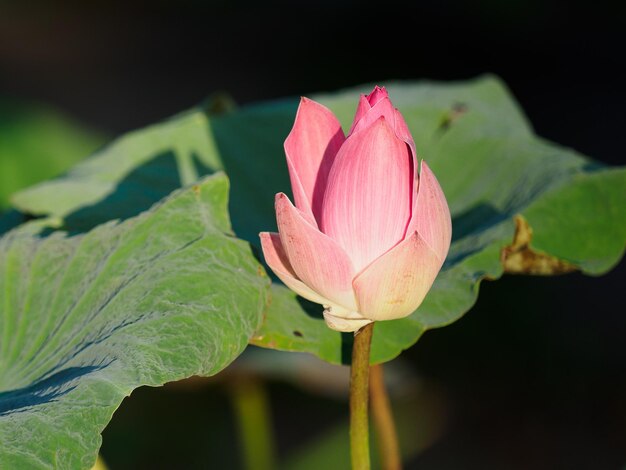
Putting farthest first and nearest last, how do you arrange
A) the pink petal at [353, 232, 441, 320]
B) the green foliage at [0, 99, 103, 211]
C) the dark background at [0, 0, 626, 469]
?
the dark background at [0, 0, 626, 469] < the green foliage at [0, 99, 103, 211] < the pink petal at [353, 232, 441, 320]

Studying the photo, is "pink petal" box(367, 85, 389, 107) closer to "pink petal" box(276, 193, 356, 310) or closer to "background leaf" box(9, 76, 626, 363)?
"pink petal" box(276, 193, 356, 310)

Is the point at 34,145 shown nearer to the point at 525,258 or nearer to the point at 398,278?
the point at 525,258

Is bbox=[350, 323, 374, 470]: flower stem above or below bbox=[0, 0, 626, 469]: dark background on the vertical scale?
above

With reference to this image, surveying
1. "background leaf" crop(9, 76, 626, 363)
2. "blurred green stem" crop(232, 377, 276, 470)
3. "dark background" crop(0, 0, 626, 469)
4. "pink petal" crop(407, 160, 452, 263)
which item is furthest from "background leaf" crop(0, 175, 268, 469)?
"dark background" crop(0, 0, 626, 469)

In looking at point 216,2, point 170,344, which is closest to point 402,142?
point 170,344

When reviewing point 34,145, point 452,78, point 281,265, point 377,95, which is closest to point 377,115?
point 377,95

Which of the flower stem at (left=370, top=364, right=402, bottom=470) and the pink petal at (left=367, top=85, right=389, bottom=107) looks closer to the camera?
the pink petal at (left=367, top=85, right=389, bottom=107)
